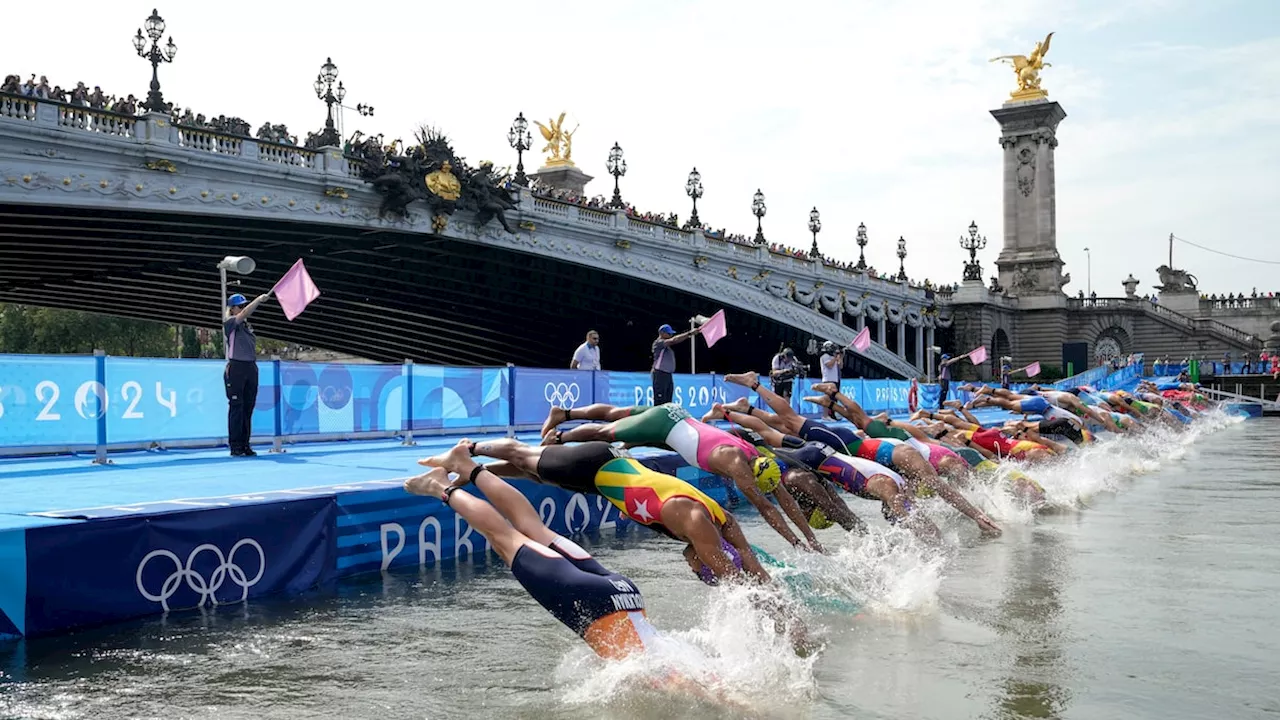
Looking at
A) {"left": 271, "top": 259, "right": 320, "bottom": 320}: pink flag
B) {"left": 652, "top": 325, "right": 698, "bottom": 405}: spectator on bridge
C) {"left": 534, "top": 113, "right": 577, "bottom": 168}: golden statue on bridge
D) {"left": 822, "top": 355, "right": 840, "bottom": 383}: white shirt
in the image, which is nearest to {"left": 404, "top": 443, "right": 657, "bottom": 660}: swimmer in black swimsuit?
{"left": 271, "top": 259, "right": 320, "bottom": 320}: pink flag

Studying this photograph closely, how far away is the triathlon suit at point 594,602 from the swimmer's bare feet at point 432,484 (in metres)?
0.90

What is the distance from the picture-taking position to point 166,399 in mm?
15359

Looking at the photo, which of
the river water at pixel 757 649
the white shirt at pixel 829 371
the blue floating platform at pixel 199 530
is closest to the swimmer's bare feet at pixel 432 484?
the river water at pixel 757 649

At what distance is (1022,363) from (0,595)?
3325 inches

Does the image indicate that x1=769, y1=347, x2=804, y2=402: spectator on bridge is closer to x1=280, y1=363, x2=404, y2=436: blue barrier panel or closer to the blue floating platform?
x1=280, y1=363, x2=404, y2=436: blue barrier panel

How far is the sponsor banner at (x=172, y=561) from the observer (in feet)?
25.7

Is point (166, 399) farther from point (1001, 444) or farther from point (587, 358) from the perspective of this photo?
point (1001, 444)

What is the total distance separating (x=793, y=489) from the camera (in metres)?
10.9

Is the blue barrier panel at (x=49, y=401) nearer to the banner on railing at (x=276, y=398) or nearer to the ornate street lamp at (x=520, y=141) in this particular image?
the banner on railing at (x=276, y=398)

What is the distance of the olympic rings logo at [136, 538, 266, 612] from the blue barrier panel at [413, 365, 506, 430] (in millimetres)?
9762

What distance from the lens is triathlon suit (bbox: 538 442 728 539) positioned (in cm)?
771

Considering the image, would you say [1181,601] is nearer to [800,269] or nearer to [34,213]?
[34,213]

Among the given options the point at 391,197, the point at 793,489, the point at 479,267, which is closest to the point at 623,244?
the point at 479,267

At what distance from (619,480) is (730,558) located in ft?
3.10
